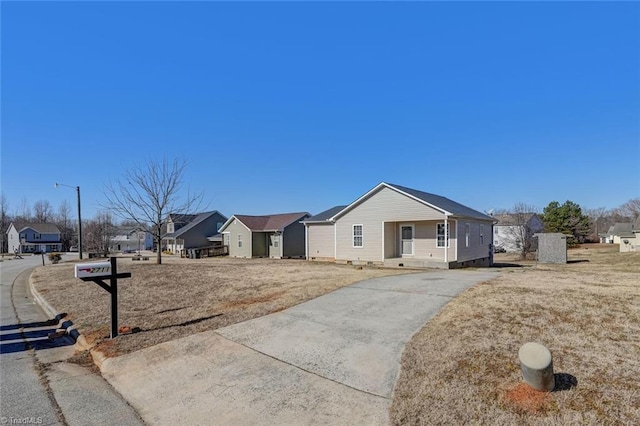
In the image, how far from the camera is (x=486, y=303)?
24.0ft

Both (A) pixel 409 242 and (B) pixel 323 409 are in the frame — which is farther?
(A) pixel 409 242

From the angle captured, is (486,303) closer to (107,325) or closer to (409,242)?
(107,325)

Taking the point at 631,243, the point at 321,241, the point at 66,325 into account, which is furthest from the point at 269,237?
the point at 631,243

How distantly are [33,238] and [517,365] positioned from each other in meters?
88.5

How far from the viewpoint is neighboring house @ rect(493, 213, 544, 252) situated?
35338 mm

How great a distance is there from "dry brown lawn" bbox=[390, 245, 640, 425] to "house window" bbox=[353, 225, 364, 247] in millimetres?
15065

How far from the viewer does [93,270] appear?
6.71 meters

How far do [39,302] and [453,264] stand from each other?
1787 cm

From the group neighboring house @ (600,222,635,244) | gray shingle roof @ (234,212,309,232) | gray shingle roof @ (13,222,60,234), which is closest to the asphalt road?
gray shingle roof @ (234,212,309,232)

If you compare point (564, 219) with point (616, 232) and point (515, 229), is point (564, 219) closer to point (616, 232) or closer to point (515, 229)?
point (515, 229)

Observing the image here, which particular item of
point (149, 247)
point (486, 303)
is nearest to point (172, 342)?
point (486, 303)

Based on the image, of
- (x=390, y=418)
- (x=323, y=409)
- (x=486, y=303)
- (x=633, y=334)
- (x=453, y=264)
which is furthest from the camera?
(x=453, y=264)

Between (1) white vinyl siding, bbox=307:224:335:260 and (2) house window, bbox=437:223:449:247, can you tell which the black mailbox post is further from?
(1) white vinyl siding, bbox=307:224:335:260

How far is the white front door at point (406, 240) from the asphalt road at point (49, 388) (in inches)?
683
